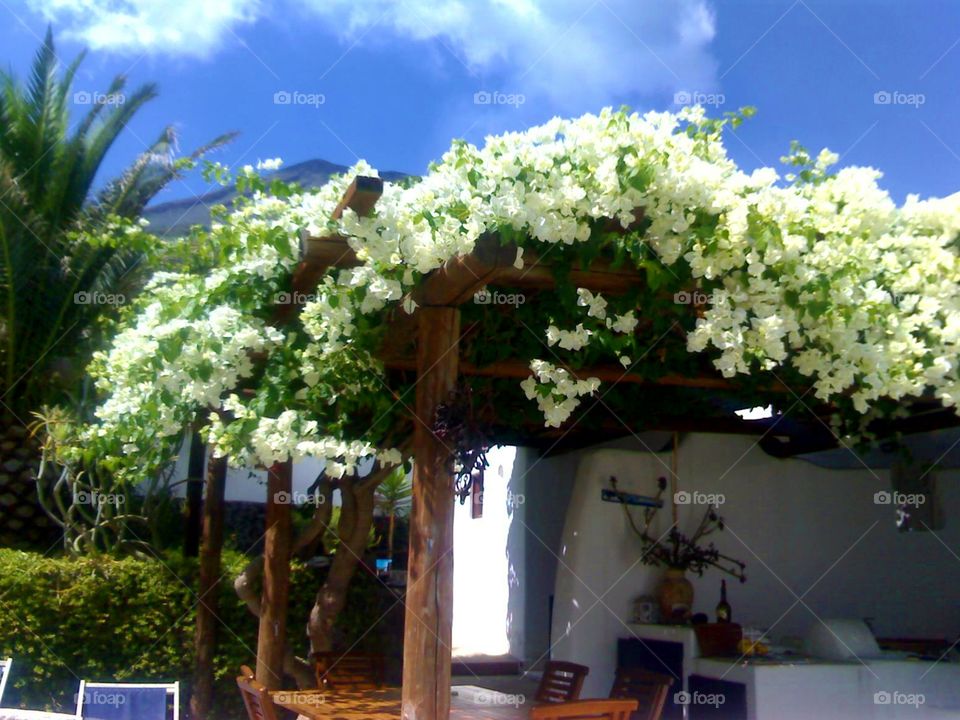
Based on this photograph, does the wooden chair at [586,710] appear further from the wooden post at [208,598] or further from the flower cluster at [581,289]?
the wooden post at [208,598]

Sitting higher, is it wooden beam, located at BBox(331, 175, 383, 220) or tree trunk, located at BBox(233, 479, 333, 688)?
Answer: wooden beam, located at BBox(331, 175, 383, 220)

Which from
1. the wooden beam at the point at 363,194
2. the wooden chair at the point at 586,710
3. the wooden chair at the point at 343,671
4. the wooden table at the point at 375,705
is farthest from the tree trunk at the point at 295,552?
the wooden beam at the point at 363,194

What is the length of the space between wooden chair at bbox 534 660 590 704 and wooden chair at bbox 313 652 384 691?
3.35ft

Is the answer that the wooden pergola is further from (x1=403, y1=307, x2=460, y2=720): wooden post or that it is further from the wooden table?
the wooden table

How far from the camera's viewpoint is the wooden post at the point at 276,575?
6.38 meters

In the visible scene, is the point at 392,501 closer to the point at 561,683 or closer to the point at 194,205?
the point at 194,205

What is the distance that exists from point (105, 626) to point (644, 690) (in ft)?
13.9

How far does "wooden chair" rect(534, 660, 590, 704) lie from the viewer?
5699 millimetres

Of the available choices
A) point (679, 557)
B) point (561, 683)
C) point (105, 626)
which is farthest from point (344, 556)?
point (679, 557)

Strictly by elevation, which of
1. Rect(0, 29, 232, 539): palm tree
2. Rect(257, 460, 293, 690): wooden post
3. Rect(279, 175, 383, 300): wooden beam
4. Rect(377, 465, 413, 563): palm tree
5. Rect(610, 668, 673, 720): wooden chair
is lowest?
Rect(610, 668, 673, 720): wooden chair

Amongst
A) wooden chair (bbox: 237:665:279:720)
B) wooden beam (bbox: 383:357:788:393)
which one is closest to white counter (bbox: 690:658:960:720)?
wooden beam (bbox: 383:357:788:393)

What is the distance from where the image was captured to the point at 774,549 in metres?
7.92

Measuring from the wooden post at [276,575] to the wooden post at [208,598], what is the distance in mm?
868

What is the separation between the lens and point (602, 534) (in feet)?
25.1
